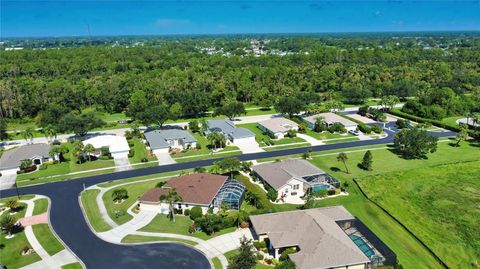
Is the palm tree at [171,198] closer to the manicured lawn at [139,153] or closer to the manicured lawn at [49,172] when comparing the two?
the manicured lawn at [139,153]

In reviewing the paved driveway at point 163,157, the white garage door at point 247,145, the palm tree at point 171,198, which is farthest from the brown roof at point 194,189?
the white garage door at point 247,145

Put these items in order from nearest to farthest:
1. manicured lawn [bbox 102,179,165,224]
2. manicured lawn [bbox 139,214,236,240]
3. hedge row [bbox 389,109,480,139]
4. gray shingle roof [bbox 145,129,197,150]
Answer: manicured lawn [bbox 139,214,236,240] → manicured lawn [bbox 102,179,165,224] → gray shingle roof [bbox 145,129,197,150] → hedge row [bbox 389,109,480,139]

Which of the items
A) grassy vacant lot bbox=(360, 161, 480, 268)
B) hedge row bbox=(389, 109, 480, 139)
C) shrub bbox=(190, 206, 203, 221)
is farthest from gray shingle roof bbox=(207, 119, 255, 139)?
hedge row bbox=(389, 109, 480, 139)

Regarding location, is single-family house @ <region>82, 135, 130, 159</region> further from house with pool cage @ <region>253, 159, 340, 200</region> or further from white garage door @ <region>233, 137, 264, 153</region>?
house with pool cage @ <region>253, 159, 340, 200</region>

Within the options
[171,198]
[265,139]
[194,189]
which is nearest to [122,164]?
[194,189]

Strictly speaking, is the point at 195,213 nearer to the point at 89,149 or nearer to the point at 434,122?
the point at 89,149

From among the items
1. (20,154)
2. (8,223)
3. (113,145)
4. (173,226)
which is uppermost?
(20,154)
